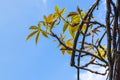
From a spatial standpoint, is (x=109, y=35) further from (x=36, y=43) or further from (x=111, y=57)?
(x=36, y=43)

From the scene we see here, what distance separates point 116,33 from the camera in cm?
73

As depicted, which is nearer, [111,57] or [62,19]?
[111,57]

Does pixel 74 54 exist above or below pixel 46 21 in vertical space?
below

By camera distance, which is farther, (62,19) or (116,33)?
(62,19)

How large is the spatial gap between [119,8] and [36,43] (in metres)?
0.39

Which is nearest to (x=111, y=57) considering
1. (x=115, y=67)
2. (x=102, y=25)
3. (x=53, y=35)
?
(x=115, y=67)

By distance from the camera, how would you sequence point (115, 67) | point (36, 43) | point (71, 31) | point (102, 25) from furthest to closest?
point (36, 43)
point (71, 31)
point (102, 25)
point (115, 67)

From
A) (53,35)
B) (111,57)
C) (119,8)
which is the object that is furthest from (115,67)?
(53,35)

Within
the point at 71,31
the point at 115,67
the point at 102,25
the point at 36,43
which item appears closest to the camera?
the point at 115,67

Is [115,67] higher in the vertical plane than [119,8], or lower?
lower

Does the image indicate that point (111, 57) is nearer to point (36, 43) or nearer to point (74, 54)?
point (74, 54)

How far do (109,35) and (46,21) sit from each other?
0.37 meters

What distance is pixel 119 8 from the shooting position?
760 mm

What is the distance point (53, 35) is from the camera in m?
0.94
